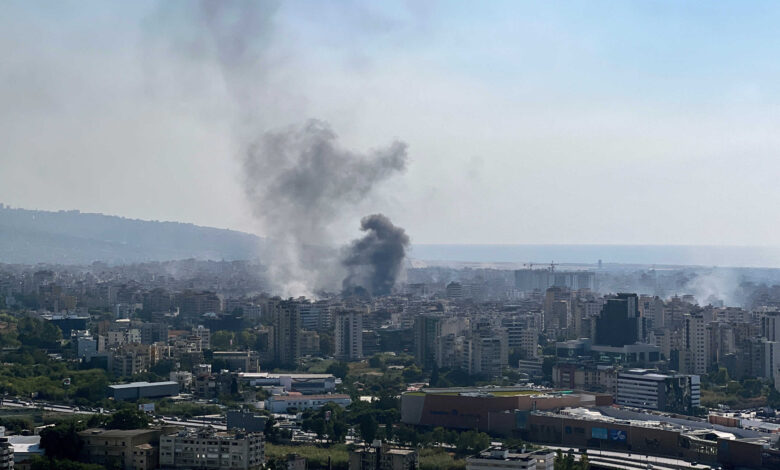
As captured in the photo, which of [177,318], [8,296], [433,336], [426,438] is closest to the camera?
[426,438]

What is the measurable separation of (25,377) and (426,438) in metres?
11.2

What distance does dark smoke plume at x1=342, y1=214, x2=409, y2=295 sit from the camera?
49906 millimetres

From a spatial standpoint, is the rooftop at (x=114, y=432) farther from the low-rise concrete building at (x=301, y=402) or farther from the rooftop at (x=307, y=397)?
the rooftop at (x=307, y=397)

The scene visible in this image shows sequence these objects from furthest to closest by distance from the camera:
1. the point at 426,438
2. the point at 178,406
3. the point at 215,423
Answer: the point at 178,406
the point at 215,423
the point at 426,438

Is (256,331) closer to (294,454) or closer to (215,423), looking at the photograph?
(215,423)

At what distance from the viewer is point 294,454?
18.8 meters

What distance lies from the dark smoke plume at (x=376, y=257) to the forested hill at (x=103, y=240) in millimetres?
67204

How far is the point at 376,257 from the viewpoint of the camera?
171 feet

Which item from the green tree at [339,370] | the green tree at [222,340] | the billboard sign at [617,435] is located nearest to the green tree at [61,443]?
the billboard sign at [617,435]

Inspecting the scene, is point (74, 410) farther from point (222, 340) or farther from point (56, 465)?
point (222, 340)

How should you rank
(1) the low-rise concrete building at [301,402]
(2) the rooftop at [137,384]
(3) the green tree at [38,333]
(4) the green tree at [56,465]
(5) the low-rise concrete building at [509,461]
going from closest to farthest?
(5) the low-rise concrete building at [509,461], (4) the green tree at [56,465], (1) the low-rise concrete building at [301,402], (2) the rooftop at [137,384], (3) the green tree at [38,333]

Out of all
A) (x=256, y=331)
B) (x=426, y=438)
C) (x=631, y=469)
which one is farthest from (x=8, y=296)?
(x=631, y=469)

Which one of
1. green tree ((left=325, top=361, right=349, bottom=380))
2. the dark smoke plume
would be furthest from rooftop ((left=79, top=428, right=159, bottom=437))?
the dark smoke plume

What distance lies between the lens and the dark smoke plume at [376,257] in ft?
164
